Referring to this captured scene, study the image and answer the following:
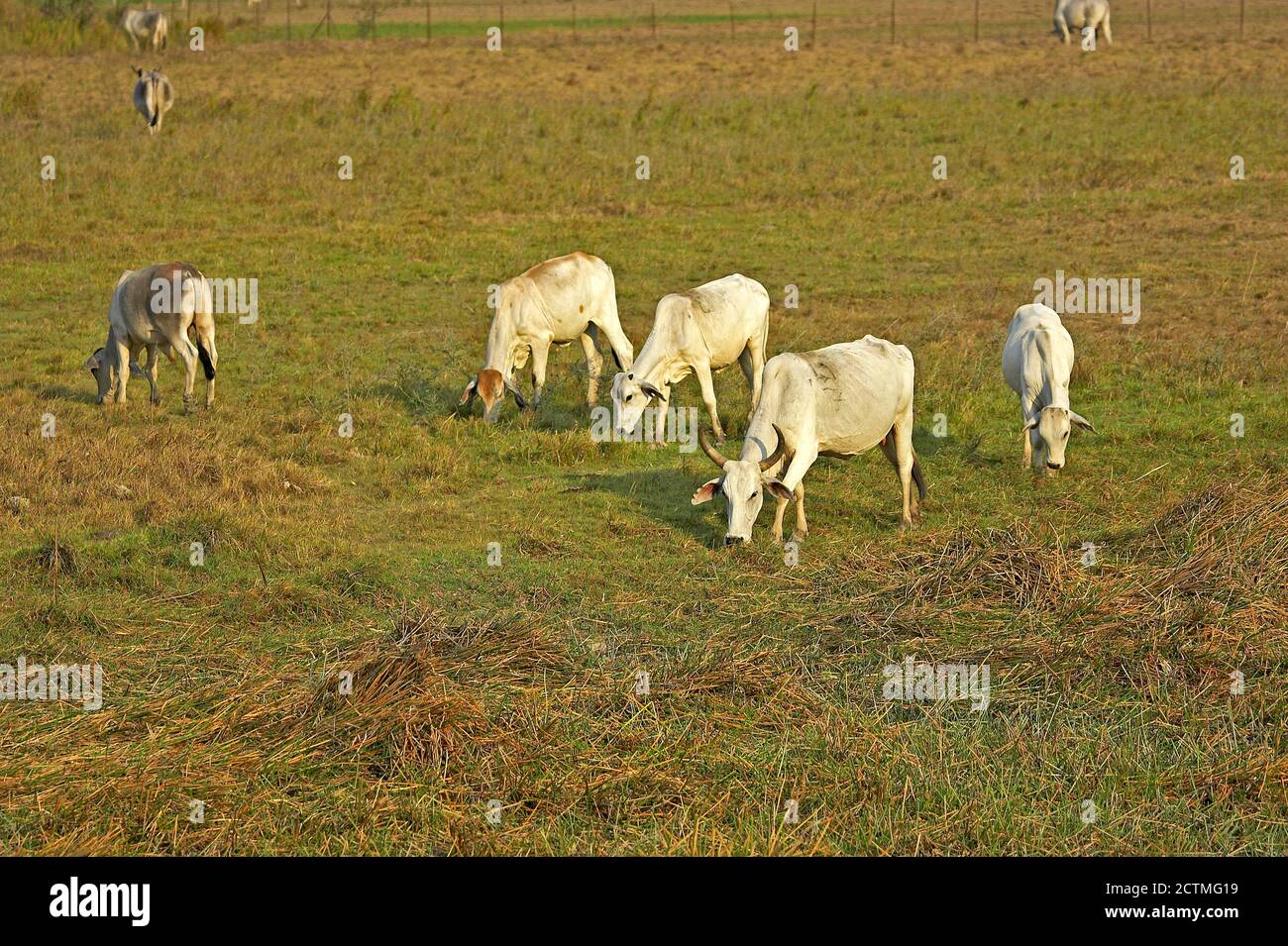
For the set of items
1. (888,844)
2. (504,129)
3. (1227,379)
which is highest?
(504,129)

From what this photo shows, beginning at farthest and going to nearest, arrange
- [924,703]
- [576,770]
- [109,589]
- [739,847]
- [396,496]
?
[396,496]
[109,589]
[924,703]
[576,770]
[739,847]

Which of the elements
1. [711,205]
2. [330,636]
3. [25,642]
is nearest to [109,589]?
[25,642]

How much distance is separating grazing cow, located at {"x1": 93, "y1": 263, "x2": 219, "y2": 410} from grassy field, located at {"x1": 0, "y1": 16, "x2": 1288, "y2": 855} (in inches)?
13.3

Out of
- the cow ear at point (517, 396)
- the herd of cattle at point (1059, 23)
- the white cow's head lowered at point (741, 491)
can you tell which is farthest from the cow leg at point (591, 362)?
the herd of cattle at point (1059, 23)

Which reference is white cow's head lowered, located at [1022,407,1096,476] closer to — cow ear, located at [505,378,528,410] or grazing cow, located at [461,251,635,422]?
grazing cow, located at [461,251,635,422]

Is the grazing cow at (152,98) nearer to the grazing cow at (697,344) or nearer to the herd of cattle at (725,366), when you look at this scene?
the herd of cattle at (725,366)

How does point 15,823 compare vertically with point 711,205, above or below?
below

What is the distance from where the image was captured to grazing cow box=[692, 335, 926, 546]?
30.9 ft

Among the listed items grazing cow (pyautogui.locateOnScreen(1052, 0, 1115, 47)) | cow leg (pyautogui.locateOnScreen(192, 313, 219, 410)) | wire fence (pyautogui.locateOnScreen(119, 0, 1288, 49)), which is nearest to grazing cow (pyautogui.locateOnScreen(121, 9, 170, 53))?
wire fence (pyautogui.locateOnScreen(119, 0, 1288, 49))

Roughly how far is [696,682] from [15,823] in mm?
2932

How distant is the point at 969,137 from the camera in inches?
967

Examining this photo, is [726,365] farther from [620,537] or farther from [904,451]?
[620,537]

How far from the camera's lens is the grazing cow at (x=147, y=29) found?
34.6 meters

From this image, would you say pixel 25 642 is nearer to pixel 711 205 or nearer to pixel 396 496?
pixel 396 496
